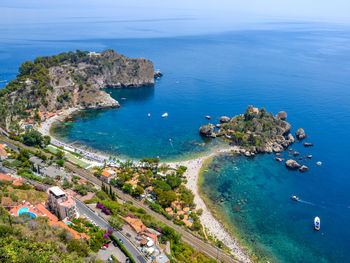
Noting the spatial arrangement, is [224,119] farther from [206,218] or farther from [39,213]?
[39,213]

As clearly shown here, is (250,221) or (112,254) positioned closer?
(112,254)

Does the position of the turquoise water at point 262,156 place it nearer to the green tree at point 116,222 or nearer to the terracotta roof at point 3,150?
the terracotta roof at point 3,150

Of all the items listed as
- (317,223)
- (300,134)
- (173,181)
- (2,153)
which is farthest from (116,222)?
(300,134)

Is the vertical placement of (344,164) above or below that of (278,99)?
below

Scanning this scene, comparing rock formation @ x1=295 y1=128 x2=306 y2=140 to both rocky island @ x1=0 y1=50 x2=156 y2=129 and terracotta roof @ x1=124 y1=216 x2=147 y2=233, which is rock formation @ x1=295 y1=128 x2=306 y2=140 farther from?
rocky island @ x1=0 y1=50 x2=156 y2=129

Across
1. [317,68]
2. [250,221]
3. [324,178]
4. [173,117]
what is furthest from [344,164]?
[317,68]

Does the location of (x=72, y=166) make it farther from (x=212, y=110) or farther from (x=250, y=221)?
(x=212, y=110)
